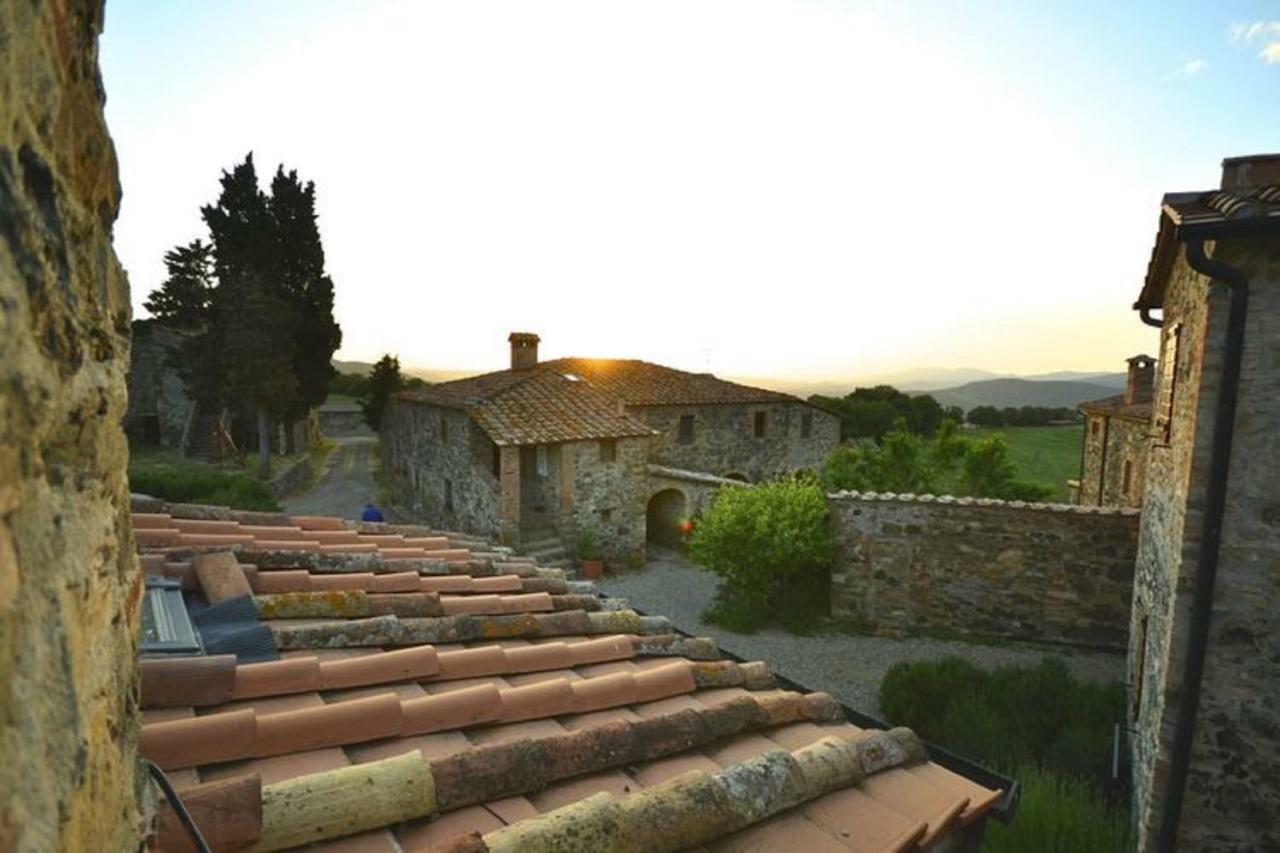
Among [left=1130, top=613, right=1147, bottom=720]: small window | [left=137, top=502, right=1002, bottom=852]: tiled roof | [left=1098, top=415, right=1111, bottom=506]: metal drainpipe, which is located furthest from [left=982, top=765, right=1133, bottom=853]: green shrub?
[left=1098, top=415, right=1111, bottom=506]: metal drainpipe

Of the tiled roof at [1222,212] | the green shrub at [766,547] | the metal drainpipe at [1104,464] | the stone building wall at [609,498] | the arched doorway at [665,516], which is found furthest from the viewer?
the arched doorway at [665,516]

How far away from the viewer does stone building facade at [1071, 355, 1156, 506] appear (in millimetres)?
16250

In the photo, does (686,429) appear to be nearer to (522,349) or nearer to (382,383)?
(522,349)

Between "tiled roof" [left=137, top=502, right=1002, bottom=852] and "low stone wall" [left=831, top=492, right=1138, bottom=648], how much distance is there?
908cm

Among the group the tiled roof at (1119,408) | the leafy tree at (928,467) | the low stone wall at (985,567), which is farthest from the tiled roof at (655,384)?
the low stone wall at (985,567)

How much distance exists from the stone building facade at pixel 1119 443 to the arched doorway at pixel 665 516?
1099cm

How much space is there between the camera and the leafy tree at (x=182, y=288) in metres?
28.0

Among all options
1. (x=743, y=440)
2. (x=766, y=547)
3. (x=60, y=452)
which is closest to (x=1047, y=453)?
(x=743, y=440)

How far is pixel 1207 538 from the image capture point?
4.66 meters

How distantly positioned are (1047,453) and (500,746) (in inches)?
1611

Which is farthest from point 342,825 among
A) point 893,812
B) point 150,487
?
point 150,487

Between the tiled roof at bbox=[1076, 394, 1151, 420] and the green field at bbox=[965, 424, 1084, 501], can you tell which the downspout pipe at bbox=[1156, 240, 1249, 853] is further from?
the green field at bbox=[965, 424, 1084, 501]

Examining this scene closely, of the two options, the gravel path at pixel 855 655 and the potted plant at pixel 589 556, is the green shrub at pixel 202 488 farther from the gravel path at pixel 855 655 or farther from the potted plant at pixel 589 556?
the gravel path at pixel 855 655

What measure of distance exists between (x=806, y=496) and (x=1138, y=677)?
6163 millimetres
